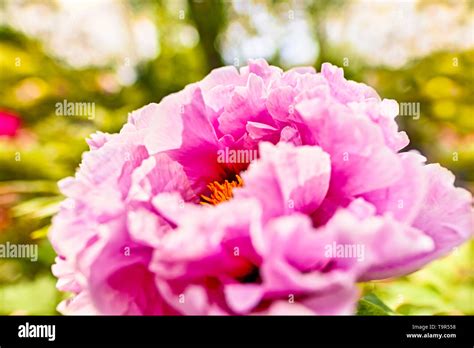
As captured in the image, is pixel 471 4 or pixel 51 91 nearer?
pixel 471 4

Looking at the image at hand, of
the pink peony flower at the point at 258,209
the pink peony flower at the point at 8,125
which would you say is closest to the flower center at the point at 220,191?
the pink peony flower at the point at 258,209

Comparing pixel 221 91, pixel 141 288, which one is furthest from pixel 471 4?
pixel 141 288

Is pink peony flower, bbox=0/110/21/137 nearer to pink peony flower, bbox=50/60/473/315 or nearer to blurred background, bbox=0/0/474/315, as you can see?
blurred background, bbox=0/0/474/315

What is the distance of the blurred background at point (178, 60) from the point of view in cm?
98

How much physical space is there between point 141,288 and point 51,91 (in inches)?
59.4

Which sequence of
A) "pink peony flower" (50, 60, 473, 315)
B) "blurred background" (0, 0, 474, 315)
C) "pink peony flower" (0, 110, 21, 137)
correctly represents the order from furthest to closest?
"pink peony flower" (0, 110, 21, 137)
"blurred background" (0, 0, 474, 315)
"pink peony flower" (50, 60, 473, 315)

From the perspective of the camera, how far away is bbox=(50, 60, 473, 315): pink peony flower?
0.28 metres

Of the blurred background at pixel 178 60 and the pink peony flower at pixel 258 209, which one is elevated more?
the blurred background at pixel 178 60

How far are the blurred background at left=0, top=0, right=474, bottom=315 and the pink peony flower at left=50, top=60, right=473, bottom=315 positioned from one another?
0.45 meters

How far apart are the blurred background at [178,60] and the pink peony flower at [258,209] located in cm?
45

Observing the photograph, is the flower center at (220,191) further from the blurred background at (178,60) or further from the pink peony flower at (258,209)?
the blurred background at (178,60)

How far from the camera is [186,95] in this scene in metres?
0.38

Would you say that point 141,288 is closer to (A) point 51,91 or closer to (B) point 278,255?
Answer: (B) point 278,255

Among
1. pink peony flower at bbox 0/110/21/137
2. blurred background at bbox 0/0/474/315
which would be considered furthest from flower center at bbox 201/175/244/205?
pink peony flower at bbox 0/110/21/137
